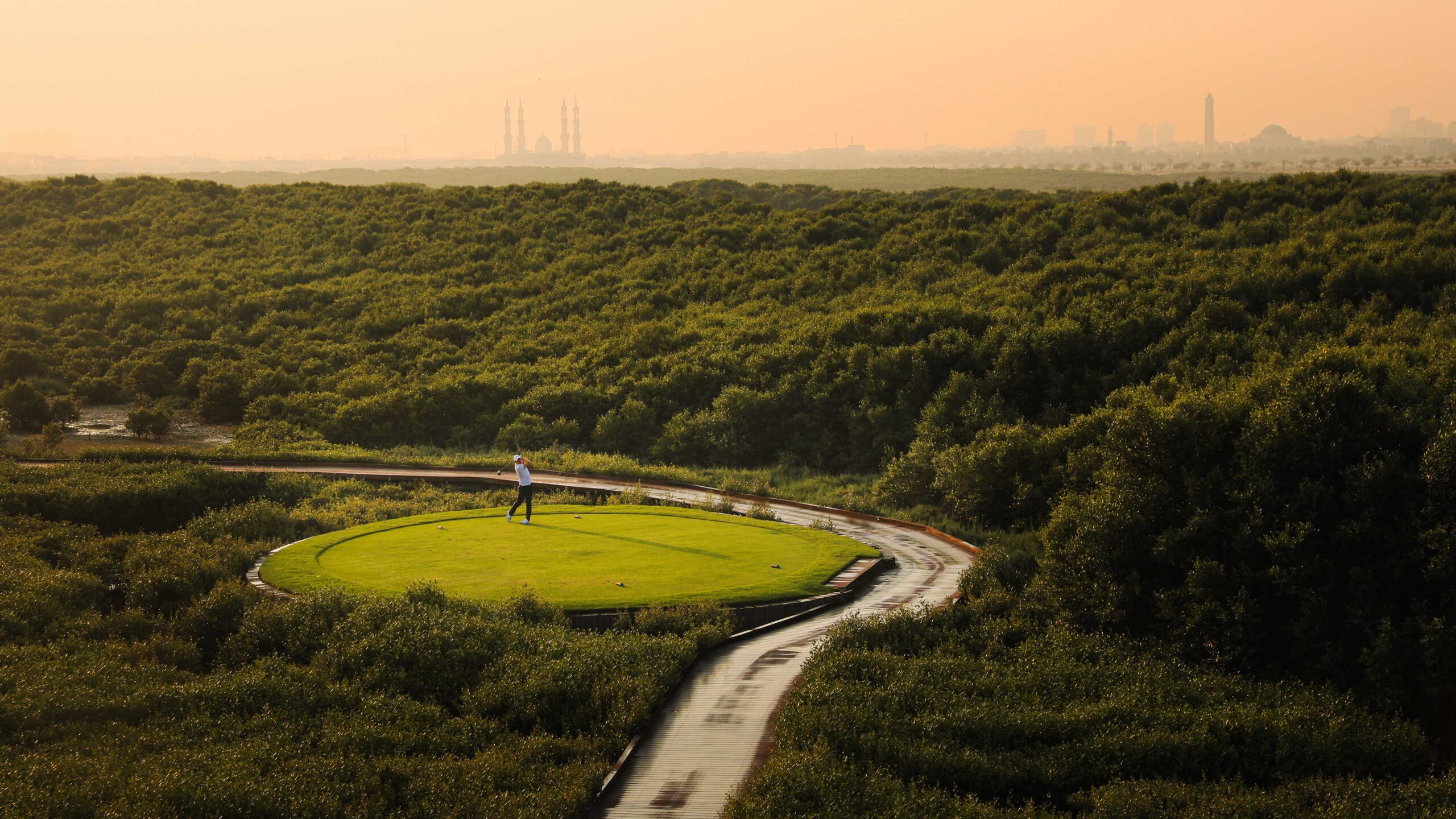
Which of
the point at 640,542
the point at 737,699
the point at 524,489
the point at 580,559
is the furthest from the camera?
the point at 524,489

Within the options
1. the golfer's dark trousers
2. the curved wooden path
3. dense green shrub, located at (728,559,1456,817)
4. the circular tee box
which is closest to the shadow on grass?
the circular tee box

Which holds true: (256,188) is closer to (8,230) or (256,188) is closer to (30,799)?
(8,230)

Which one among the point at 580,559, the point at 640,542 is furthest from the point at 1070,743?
the point at 640,542

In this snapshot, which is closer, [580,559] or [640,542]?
[580,559]

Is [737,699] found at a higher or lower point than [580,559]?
lower

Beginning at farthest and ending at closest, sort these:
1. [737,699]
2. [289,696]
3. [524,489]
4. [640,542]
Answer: [524,489], [640,542], [737,699], [289,696]

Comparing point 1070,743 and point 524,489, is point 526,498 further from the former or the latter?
point 1070,743

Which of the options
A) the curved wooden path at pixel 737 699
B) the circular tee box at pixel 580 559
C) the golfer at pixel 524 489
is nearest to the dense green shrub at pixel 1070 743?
the curved wooden path at pixel 737 699

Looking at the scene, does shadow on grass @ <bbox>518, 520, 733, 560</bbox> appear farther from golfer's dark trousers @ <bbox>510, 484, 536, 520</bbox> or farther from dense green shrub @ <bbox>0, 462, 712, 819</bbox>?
dense green shrub @ <bbox>0, 462, 712, 819</bbox>

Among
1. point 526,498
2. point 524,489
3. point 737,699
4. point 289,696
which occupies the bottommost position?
point 737,699

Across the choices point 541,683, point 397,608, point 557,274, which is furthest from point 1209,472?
point 557,274
